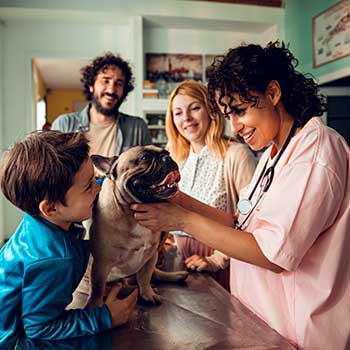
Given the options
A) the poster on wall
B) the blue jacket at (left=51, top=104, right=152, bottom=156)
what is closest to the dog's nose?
the blue jacket at (left=51, top=104, right=152, bottom=156)

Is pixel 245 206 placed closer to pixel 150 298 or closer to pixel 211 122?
pixel 150 298

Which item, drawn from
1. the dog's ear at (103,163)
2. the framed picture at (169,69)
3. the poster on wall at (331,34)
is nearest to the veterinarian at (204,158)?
the dog's ear at (103,163)

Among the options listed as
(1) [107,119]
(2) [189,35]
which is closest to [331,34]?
(2) [189,35]

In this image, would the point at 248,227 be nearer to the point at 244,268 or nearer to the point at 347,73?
the point at 244,268

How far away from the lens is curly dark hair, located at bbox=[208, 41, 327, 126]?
102 cm

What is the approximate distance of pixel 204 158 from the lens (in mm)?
1866

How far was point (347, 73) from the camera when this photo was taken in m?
3.89

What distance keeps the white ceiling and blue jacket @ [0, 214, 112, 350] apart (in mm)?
4730

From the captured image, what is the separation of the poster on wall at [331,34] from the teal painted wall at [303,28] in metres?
0.08

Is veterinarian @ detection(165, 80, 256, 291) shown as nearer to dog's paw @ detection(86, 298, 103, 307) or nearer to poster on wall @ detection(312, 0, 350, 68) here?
dog's paw @ detection(86, 298, 103, 307)

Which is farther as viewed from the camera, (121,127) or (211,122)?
(121,127)

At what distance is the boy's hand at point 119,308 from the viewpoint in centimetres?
90

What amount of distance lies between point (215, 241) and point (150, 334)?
0.24m

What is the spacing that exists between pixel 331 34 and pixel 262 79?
3575 millimetres
